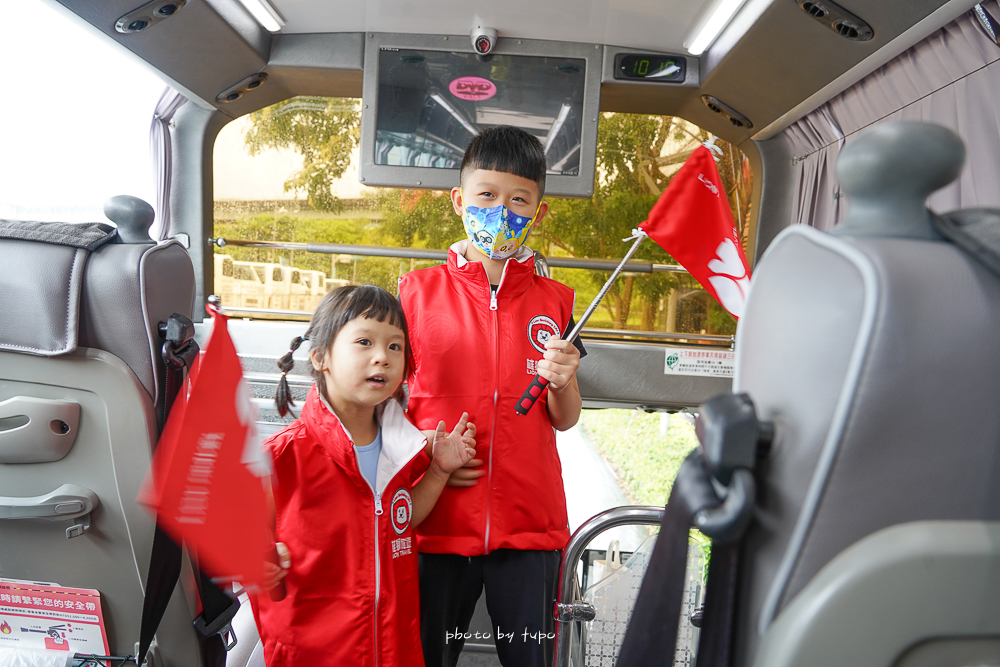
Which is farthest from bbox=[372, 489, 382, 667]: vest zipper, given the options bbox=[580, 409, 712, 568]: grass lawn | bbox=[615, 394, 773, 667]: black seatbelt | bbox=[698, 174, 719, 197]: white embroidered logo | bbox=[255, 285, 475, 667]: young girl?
bbox=[580, 409, 712, 568]: grass lawn

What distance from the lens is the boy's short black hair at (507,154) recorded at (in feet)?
4.57

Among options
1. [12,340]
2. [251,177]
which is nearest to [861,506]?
[12,340]

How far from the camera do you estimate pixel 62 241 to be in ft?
3.58

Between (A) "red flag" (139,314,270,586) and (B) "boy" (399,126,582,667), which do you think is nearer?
(A) "red flag" (139,314,270,586)

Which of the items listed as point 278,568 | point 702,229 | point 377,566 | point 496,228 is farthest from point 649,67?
point 278,568

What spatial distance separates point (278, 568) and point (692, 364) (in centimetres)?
199

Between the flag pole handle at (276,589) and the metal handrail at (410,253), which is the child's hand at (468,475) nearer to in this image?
the flag pole handle at (276,589)

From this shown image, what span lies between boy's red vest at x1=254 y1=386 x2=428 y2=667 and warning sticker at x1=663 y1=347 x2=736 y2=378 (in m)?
1.68

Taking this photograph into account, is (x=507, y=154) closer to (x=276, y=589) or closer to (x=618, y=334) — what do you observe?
(x=276, y=589)

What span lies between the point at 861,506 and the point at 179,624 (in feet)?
4.33

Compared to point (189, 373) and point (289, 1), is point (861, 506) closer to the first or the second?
point (189, 373)

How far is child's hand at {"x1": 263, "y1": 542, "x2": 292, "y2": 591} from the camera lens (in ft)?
3.39

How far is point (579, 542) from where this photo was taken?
1112mm

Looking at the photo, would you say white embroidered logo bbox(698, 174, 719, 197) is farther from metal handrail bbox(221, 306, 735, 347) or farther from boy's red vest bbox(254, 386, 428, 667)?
metal handrail bbox(221, 306, 735, 347)
